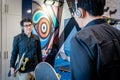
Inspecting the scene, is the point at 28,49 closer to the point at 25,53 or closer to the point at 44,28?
the point at 25,53

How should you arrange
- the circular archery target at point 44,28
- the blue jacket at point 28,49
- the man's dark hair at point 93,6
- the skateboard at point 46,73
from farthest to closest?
the circular archery target at point 44,28 < the blue jacket at point 28,49 < the skateboard at point 46,73 < the man's dark hair at point 93,6

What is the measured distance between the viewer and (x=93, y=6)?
46.2 inches

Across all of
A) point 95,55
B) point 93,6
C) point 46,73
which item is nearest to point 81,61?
point 95,55

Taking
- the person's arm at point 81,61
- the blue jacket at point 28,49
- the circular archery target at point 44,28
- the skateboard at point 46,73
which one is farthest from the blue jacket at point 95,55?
the circular archery target at point 44,28

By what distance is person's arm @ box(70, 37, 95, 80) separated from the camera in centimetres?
104

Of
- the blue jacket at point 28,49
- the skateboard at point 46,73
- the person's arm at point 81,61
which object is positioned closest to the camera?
the person's arm at point 81,61

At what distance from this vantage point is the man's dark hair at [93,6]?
1172 millimetres

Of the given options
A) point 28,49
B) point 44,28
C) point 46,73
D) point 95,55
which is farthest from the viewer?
point 44,28

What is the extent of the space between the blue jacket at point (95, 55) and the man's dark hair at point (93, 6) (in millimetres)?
98

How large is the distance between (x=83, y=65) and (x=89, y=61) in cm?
4

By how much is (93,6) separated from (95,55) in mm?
309

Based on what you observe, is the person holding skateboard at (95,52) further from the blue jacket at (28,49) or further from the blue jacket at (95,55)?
the blue jacket at (28,49)

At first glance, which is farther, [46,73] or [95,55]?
[46,73]

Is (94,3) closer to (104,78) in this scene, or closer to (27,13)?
(104,78)
